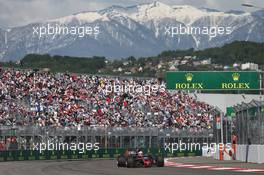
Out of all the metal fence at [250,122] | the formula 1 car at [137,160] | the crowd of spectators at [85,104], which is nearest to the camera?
the metal fence at [250,122]

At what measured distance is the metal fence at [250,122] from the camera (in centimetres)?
3450

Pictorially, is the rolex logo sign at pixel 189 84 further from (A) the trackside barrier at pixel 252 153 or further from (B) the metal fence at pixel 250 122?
(B) the metal fence at pixel 250 122

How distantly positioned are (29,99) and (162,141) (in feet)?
37.0

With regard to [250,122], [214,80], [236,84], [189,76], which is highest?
[189,76]

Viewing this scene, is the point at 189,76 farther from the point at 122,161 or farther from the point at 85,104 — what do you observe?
the point at 122,161

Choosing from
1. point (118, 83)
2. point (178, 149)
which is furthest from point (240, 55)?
point (178, 149)

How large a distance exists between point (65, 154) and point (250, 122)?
71.4 ft

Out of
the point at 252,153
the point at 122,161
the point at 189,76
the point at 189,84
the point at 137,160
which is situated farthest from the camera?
the point at 189,84

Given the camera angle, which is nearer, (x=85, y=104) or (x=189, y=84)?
(x=189, y=84)

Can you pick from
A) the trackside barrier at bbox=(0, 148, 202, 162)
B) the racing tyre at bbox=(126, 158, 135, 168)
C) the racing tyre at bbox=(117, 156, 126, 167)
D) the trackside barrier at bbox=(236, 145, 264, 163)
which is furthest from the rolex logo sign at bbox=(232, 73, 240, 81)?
the racing tyre at bbox=(126, 158, 135, 168)

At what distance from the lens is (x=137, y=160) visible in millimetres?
35312

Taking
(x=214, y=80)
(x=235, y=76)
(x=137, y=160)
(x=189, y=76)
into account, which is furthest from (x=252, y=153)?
(x=189, y=76)

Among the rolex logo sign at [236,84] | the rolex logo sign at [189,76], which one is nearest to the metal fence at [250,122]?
the rolex logo sign at [236,84]

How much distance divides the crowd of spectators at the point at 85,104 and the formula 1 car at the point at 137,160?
18.4 metres
